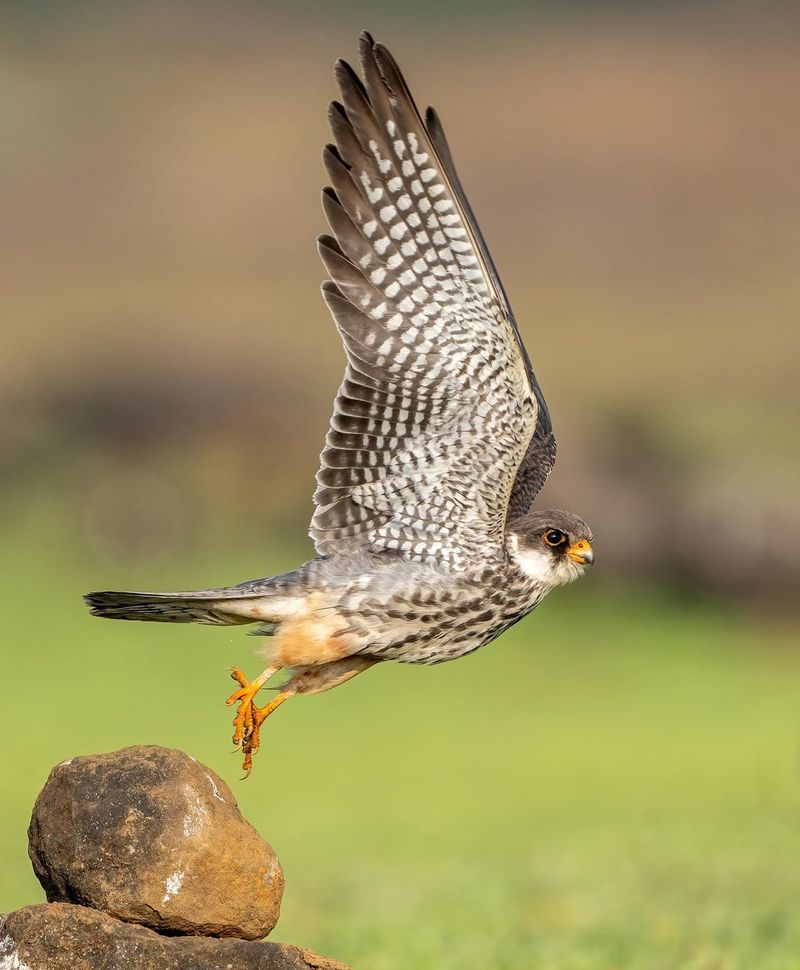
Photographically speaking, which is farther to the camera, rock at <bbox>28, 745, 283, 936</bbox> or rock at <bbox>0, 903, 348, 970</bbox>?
rock at <bbox>28, 745, 283, 936</bbox>

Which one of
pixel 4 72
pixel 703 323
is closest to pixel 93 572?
pixel 703 323

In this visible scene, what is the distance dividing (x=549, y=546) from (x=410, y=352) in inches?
42.8

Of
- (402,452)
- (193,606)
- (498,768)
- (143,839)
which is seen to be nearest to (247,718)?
(193,606)

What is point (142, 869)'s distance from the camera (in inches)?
235

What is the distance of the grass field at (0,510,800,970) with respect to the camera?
9570 millimetres

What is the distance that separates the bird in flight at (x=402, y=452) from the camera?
685 cm

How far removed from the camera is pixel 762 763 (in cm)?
1478

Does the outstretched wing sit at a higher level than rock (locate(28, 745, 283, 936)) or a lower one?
higher

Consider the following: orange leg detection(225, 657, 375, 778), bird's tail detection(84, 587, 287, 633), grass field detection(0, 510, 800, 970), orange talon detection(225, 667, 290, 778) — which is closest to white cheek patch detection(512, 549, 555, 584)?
orange leg detection(225, 657, 375, 778)

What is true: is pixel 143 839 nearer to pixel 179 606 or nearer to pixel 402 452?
pixel 179 606

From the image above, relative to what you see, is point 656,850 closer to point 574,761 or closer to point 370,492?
point 574,761

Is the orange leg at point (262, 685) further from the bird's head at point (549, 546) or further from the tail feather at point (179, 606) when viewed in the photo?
the bird's head at point (549, 546)

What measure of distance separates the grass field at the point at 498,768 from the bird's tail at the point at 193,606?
234 centimetres

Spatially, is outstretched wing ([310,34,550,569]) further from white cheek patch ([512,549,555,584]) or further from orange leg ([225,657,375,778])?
orange leg ([225,657,375,778])
